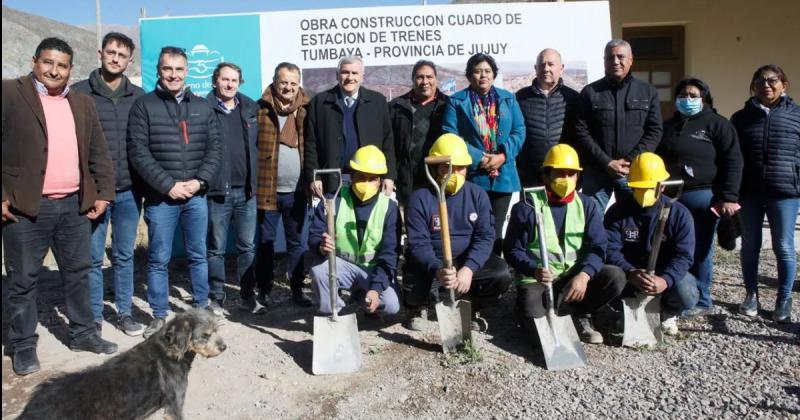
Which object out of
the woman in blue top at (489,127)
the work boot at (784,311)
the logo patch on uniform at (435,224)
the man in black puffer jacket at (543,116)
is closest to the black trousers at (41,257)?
the logo patch on uniform at (435,224)

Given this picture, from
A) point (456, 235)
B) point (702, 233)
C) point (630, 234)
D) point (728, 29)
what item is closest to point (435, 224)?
point (456, 235)

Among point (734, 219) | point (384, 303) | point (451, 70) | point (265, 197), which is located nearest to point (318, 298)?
point (384, 303)

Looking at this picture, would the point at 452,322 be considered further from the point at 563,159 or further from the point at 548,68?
the point at 548,68

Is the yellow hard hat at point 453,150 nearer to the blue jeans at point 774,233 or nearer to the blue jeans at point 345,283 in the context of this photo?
the blue jeans at point 345,283

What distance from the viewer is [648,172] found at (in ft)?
14.9

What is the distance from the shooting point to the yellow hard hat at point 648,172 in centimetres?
453

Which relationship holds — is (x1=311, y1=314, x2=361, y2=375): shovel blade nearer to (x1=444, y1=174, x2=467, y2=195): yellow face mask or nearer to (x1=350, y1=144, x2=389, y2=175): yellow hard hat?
(x1=350, y1=144, x2=389, y2=175): yellow hard hat

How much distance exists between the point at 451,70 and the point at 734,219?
11.4 feet

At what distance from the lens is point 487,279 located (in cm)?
457

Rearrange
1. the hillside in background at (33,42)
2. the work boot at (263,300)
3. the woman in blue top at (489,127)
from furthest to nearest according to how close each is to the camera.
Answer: the hillside in background at (33,42), the work boot at (263,300), the woman in blue top at (489,127)

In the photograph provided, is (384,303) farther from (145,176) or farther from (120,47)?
(120,47)

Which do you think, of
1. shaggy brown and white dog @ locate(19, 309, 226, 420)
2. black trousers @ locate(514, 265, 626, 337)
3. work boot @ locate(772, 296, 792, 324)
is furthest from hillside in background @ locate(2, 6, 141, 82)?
work boot @ locate(772, 296, 792, 324)

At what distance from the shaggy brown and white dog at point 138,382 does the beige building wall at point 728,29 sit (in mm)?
9086

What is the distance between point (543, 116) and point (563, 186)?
100 centimetres
